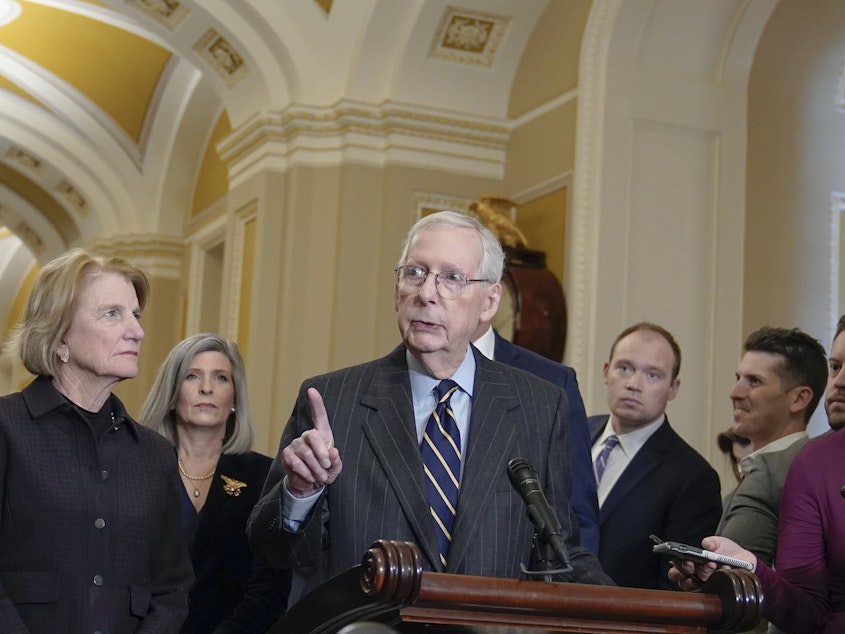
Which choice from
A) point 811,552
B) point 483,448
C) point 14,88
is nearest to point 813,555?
point 811,552

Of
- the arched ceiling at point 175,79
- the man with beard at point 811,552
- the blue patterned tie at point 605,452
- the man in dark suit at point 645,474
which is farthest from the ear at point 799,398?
the arched ceiling at point 175,79

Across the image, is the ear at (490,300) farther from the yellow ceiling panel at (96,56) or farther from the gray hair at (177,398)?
the yellow ceiling panel at (96,56)

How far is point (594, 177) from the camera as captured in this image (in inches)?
297

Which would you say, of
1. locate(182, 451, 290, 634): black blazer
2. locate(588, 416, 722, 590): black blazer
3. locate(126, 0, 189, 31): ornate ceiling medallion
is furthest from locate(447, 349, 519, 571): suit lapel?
locate(126, 0, 189, 31): ornate ceiling medallion

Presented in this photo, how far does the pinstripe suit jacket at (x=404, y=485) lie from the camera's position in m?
2.63

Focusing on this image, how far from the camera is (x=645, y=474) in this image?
14.4ft

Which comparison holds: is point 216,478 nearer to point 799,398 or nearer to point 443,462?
point 443,462

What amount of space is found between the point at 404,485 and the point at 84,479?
2.51 feet

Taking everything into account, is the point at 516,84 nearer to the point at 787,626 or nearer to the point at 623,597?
the point at 787,626

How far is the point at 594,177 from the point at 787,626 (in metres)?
4.68

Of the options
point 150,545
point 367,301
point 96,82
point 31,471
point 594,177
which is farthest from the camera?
point 96,82

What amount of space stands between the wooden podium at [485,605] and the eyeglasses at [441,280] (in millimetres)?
801

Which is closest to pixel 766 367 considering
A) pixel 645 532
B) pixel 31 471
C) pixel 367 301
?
pixel 645 532

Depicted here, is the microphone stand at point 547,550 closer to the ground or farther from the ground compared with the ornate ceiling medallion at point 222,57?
closer to the ground
